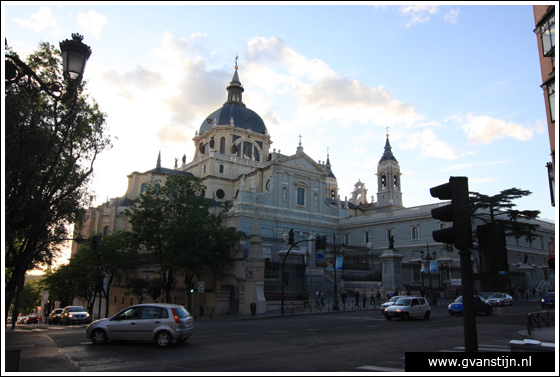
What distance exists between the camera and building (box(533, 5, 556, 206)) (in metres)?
18.2

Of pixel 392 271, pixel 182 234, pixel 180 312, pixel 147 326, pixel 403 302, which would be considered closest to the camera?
pixel 147 326

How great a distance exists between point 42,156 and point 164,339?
767 centimetres

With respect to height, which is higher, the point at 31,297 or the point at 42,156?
the point at 42,156

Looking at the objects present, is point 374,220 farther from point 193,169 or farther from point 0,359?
point 0,359

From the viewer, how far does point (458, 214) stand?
5461 millimetres

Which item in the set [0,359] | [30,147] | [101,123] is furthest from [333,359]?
[101,123]

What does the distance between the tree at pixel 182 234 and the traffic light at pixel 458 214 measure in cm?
2721

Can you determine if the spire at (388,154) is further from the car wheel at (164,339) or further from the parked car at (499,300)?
the car wheel at (164,339)

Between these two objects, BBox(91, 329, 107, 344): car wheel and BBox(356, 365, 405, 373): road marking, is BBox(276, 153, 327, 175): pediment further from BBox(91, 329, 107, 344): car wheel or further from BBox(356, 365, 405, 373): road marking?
BBox(356, 365, 405, 373): road marking

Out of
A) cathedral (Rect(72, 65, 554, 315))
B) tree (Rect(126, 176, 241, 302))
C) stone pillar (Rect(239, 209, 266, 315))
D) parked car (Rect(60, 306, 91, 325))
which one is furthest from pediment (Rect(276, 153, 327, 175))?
parked car (Rect(60, 306, 91, 325))

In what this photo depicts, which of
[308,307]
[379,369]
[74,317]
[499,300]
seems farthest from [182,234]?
[499,300]

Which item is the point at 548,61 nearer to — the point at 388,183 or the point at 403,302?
the point at 403,302

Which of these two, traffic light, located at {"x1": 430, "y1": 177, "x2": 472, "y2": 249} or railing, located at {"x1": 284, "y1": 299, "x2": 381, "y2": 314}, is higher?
traffic light, located at {"x1": 430, "y1": 177, "x2": 472, "y2": 249}

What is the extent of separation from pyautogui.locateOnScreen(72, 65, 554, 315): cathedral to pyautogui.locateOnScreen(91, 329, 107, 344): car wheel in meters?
14.8
